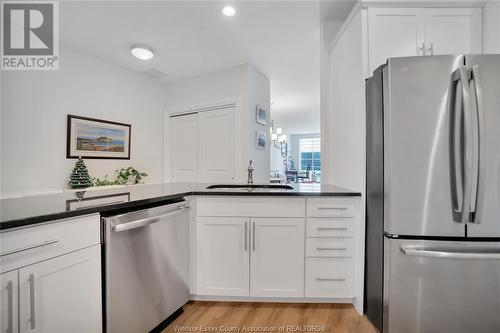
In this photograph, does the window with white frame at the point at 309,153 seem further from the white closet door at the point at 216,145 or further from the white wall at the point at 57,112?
the white wall at the point at 57,112

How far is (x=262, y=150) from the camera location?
4043mm

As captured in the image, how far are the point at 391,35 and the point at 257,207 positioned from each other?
62.0 inches

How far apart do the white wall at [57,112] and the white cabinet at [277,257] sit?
7.86ft

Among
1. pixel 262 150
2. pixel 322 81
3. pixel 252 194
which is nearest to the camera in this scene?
pixel 252 194

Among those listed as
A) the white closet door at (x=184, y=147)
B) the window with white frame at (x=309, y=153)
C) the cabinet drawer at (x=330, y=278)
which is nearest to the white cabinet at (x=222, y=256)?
the cabinet drawer at (x=330, y=278)

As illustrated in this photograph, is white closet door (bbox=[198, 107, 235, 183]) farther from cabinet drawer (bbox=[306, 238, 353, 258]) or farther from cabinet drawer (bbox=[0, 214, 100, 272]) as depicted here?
cabinet drawer (bbox=[0, 214, 100, 272])

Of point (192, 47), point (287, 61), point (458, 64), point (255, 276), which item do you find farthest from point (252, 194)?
point (287, 61)

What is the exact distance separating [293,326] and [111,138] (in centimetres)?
320

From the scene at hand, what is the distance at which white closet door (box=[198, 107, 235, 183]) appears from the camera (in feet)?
12.2

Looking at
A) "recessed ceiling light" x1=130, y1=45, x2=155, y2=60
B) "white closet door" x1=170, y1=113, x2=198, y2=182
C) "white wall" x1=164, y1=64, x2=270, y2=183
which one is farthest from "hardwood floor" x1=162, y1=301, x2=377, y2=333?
"recessed ceiling light" x1=130, y1=45, x2=155, y2=60

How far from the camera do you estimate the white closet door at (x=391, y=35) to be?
175 cm

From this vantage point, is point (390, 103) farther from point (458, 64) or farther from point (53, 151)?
point (53, 151)

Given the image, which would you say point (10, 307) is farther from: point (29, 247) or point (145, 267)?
point (145, 267)

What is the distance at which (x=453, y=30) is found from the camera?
5.77ft
